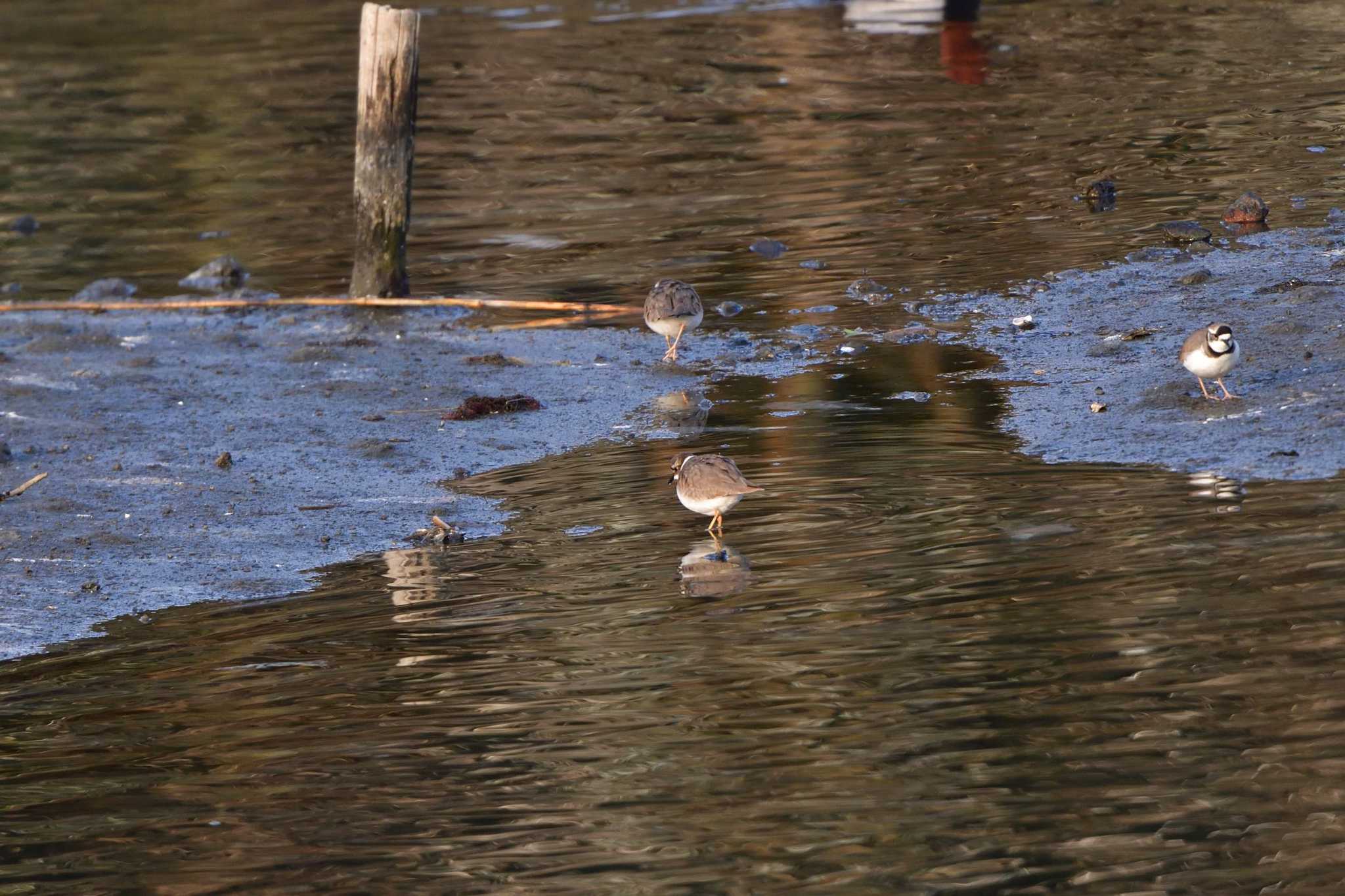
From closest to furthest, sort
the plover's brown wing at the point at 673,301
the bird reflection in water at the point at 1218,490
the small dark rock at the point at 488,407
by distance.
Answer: the bird reflection in water at the point at 1218,490
the small dark rock at the point at 488,407
the plover's brown wing at the point at 673,301

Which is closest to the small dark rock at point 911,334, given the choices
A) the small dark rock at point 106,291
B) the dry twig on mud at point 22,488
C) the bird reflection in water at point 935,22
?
the dry twig on mud at point 22,488

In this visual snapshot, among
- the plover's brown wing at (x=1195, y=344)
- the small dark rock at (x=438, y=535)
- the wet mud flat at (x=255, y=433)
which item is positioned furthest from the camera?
the plover's brown wing at (x=1195, y=344)

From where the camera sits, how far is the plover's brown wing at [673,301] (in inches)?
456

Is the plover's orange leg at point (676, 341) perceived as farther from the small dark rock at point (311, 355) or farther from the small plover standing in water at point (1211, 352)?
the small plover standing in water at point (1211, 352)

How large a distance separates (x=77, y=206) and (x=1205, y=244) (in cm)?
1232

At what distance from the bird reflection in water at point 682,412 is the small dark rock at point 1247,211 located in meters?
5.03

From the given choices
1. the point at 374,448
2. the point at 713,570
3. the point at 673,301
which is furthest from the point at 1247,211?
the point at 713,570

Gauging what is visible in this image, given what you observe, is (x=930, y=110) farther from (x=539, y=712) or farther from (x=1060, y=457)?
(x=539, y=712)

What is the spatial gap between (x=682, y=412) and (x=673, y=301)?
0.97m

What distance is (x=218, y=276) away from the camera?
15680mm

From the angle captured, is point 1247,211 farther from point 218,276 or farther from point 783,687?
point 783,687

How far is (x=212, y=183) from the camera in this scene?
20.9m

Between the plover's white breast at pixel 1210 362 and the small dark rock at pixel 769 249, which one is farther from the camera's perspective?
the small dark rock at pixel 769 249

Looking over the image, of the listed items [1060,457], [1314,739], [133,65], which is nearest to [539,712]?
[1314,739]
